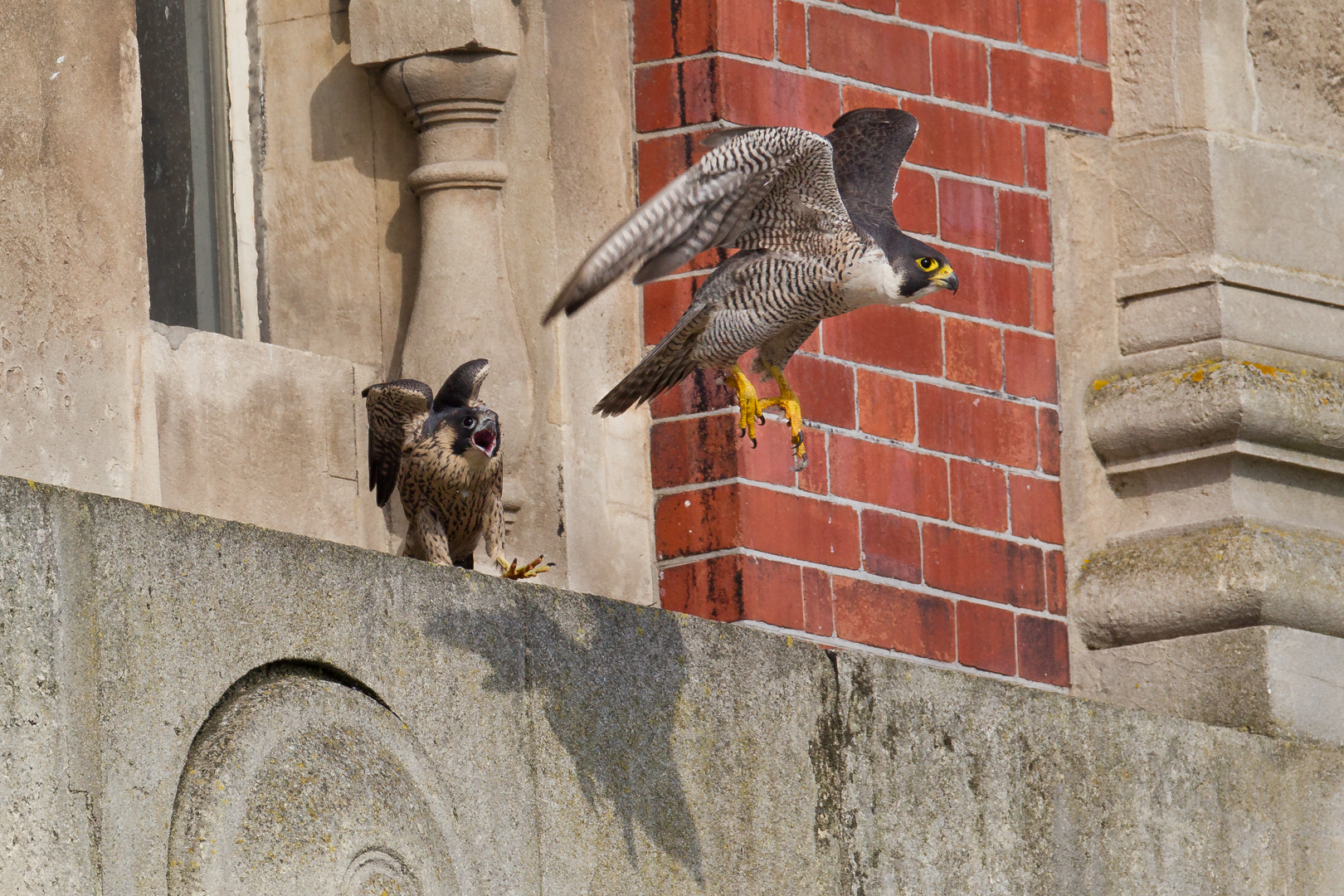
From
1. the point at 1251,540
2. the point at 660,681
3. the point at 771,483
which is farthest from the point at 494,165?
the point at 1251,540

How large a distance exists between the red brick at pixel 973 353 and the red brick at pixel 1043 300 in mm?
160

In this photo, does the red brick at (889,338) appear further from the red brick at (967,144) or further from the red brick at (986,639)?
the red brick at (986,639)

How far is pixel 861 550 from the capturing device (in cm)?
614

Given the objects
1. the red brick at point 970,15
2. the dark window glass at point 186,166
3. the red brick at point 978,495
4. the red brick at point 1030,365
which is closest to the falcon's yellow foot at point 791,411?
the red brick at point 978,495

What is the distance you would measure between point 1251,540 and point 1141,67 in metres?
1.30

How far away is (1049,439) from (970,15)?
1076 millimetres

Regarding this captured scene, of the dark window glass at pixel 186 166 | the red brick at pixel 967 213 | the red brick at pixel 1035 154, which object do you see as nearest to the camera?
the dark window glass at pixel 186 166

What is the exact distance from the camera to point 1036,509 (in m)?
6.56

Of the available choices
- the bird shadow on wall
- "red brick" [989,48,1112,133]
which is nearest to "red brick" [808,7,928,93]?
"red brick" [989,48,1112,133]

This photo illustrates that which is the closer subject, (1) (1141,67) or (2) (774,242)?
(2) (774,242)

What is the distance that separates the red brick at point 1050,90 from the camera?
21.7ft

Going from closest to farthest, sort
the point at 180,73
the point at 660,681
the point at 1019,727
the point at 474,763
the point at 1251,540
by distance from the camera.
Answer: the point at 474,763 < the point at 660,681 < the point at 1019,727 < the point at 180,73 < the point at 1251,540

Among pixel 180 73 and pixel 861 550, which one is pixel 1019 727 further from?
pixel 180 73

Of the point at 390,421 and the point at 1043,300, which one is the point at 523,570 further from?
the point at 1043,300
